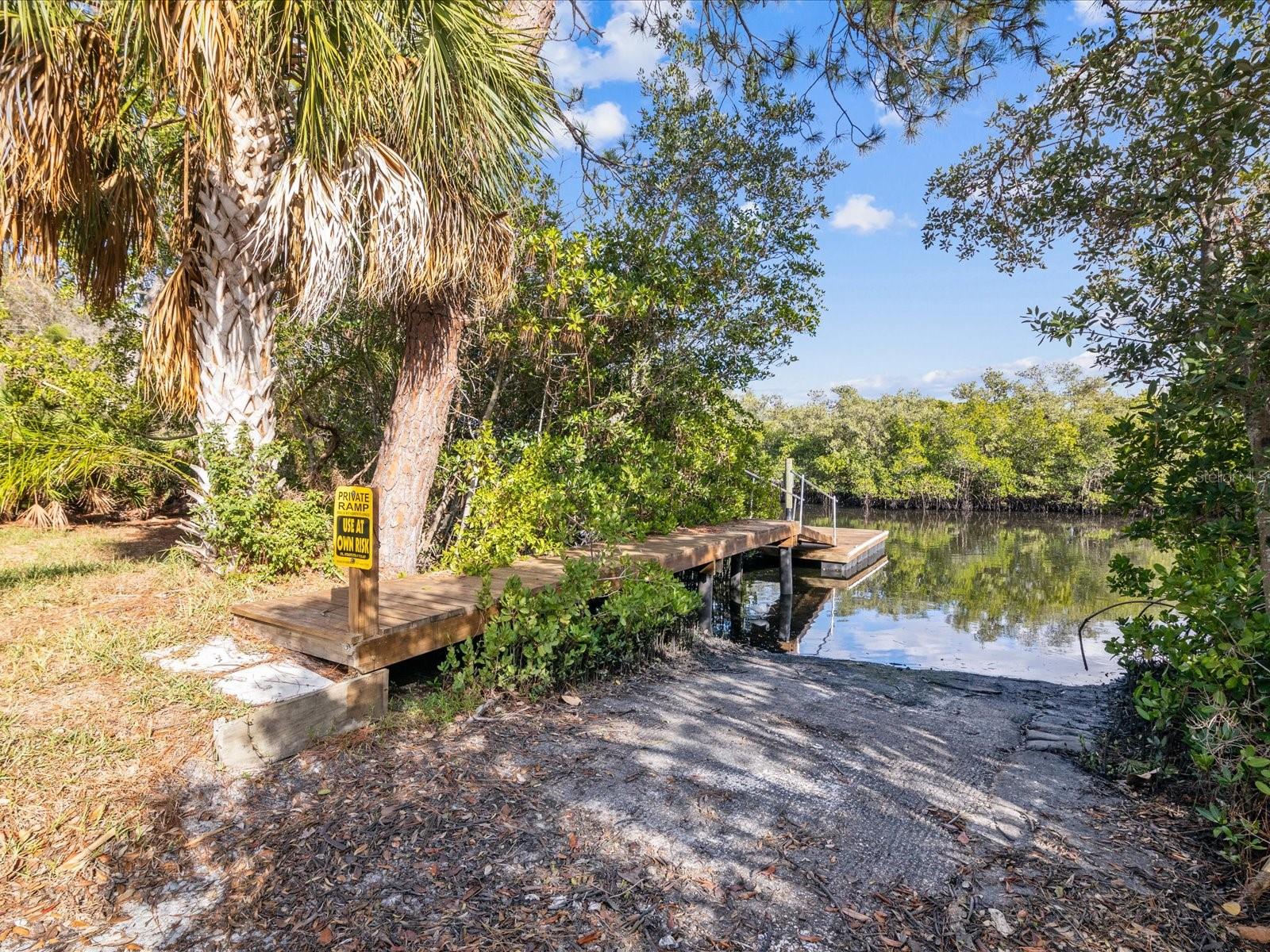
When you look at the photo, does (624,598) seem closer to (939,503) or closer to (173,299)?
(173,299)

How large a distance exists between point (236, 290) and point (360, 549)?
8.44 feet

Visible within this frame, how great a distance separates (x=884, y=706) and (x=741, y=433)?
5.74 metres

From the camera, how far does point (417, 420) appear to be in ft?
17.2

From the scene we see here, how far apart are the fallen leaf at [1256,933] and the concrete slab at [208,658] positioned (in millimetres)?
4157

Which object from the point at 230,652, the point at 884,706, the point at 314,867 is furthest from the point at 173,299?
the point at 884,706

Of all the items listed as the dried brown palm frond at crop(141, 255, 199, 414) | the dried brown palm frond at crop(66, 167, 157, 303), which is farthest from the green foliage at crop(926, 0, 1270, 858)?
the dried brown palm frond at crop(66, 167, 157, 303)

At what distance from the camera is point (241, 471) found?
4520 mm

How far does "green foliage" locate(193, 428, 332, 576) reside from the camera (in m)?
4.46

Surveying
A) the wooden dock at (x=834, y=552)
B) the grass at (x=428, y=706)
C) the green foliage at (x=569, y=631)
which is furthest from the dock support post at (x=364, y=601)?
the wooden dock at (x=834, y=552)

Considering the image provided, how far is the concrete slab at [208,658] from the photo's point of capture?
3.23 meters

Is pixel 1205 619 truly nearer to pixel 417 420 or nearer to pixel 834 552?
pixel 417 420

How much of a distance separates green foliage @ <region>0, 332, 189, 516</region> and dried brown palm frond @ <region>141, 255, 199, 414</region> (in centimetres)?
56

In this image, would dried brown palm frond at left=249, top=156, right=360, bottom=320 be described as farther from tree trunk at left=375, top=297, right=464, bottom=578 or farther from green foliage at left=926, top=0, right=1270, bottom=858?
green foliage at left=926, top=0, right=1270, bottom=858

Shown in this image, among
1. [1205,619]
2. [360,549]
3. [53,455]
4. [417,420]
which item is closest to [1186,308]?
[1205,619]
